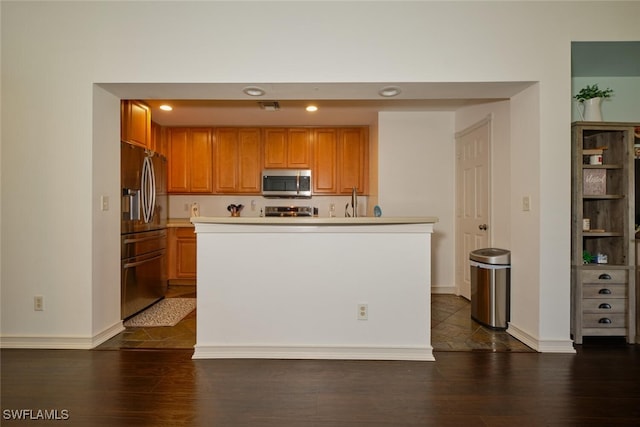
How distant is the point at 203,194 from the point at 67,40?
2.93 m

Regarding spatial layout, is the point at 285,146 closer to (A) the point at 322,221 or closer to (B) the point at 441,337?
(A) the point at 322,221

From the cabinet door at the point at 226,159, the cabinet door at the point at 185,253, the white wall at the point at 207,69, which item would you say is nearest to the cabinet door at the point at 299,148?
the cabinet door at the point at 226,159

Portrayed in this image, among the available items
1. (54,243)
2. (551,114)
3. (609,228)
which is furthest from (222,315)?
(609,228)

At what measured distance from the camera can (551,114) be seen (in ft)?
8.74

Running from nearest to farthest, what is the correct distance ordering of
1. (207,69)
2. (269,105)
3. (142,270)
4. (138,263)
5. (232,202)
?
(207,69)
(138,263)
(142,270)
(269,105)
(232,202)

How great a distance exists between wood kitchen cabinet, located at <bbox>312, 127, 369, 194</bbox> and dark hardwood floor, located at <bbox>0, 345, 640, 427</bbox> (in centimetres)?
317

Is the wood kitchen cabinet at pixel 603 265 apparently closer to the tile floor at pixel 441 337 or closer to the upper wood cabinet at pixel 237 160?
the tile floor at pixel 441 337

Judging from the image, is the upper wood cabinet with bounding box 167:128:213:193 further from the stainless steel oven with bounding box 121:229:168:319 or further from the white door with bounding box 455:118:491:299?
the white door with bounding box 455:118:491:299

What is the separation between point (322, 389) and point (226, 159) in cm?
403

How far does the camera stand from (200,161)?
527cm

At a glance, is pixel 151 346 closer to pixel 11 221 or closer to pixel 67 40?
pixel 11 221

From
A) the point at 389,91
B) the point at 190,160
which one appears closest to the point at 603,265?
the point at 389,91

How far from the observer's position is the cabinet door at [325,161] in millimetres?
5270

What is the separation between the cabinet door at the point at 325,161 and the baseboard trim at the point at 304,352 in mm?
3116
